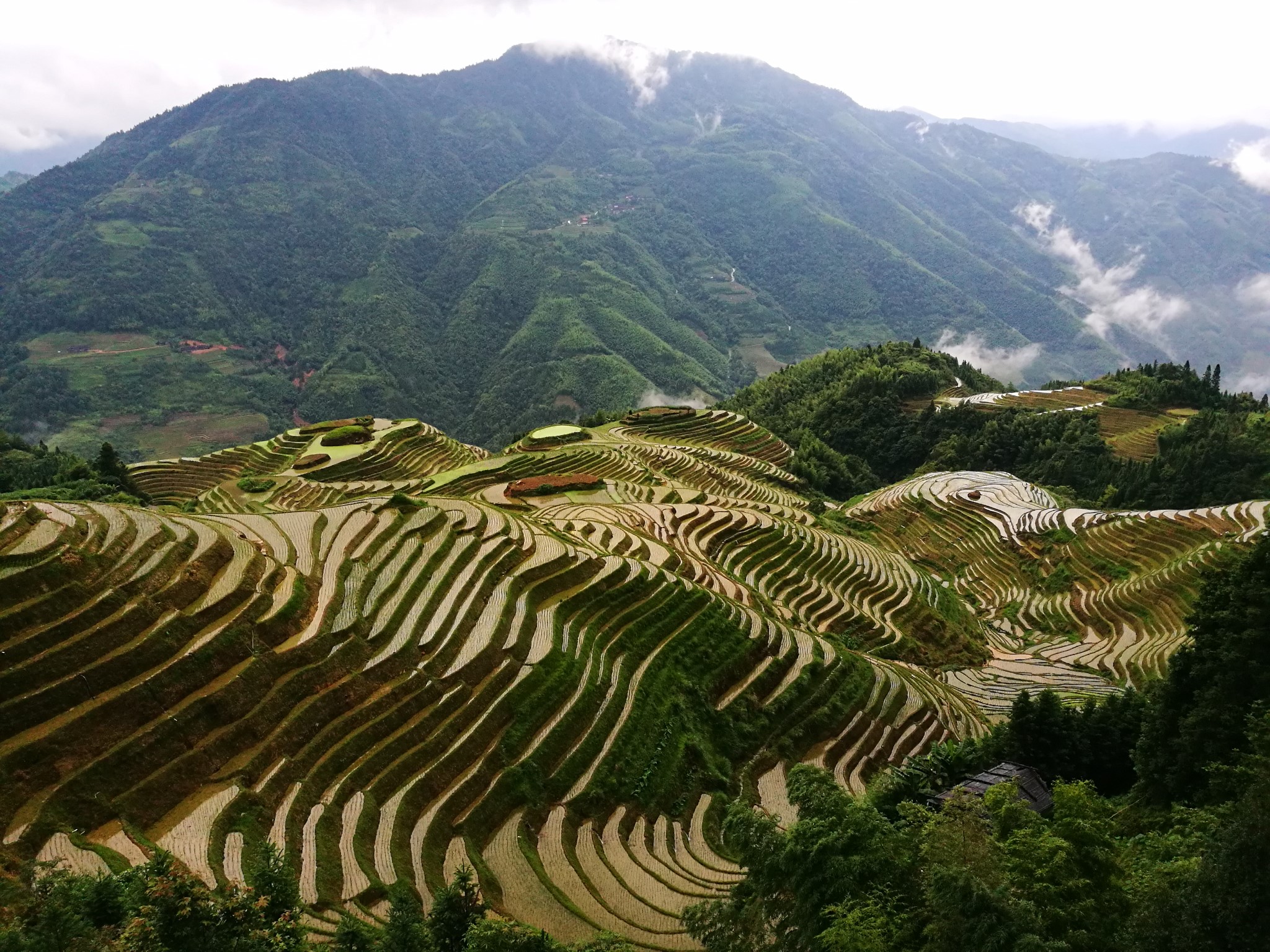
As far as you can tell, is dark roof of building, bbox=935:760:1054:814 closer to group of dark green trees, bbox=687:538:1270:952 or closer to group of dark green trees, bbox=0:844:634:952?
group of dark green trees, bbox=687:538:1270:952

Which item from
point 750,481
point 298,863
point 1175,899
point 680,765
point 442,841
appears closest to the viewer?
point 1175,899

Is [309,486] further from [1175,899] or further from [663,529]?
[1175,899]

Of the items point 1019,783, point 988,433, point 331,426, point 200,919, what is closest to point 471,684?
point 200,919

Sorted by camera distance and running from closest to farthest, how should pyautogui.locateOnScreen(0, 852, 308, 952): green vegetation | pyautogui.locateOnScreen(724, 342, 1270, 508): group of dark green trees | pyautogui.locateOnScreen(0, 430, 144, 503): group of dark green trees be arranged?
1. pyautogui.locateOnScreen(0, 852, 308, 952): green vegetation
2. pyautogui.locateOnScreen(0, 430, 144, 503): group of dark green trees
3. pyautogui.locateOnScreen(724, 342, 1270, 508): group of dark green trees

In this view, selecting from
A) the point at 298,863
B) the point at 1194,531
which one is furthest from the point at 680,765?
the point at 1194,531

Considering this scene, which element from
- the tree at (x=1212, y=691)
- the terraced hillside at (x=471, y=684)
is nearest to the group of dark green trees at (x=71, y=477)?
the terraced hillside at (x=471, y=684)

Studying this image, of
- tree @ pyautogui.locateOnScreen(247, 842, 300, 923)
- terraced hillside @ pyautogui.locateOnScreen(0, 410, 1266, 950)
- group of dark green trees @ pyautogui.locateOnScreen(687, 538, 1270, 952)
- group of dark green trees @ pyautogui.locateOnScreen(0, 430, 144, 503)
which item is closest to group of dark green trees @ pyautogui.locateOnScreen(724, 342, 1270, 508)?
terraced hillside @ pyautogui.locateOnScreen(0, 410, 1266, 950)

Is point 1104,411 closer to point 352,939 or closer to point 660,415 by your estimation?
point 660,415

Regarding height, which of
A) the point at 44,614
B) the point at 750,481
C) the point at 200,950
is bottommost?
the point at 750,481
